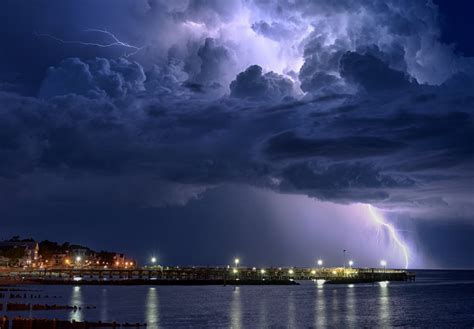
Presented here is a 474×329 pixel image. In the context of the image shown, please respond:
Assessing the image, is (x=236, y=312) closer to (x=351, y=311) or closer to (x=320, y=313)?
(x=320, y=313)

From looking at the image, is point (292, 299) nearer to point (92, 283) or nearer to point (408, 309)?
point (408, 309)

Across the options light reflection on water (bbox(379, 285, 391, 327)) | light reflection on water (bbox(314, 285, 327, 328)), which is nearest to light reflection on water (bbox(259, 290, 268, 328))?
light reflection on water (bbox(314, 285, 327, 328))

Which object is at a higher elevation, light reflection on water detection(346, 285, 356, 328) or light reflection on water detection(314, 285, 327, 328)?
light reflection on water detection(314, 285, 327, 328)

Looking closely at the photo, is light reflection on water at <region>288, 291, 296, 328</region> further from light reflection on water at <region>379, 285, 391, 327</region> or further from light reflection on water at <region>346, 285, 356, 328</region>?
light reflection on water at <region>379, 285, 391, 327</region>

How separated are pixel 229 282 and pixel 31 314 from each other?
113 metres

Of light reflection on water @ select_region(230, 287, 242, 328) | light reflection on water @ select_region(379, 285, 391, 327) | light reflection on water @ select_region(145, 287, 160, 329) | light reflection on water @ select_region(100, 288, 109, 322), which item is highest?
light reflection on water @ select_region(100, 288, 109, 322)

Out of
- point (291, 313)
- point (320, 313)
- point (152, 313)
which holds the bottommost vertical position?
point (320, 313)

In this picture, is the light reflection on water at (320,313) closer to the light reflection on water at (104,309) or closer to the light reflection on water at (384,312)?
the light reflection on water at (384,312)

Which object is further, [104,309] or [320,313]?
[320,313]

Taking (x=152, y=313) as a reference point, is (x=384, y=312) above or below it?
below

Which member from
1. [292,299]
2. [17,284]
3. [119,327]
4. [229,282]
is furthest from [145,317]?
[229,282]

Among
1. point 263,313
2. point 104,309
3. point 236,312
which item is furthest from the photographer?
point 236,312

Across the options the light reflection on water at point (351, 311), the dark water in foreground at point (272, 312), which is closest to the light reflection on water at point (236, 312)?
the dark water in foreground at point (272, 312)

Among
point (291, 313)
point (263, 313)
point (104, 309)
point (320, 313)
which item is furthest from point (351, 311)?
point (104, 309)
